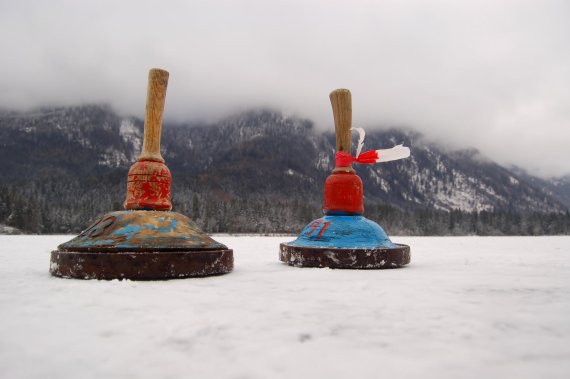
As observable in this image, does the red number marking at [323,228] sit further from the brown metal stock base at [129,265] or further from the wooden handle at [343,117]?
the brown metal stock base at [129,265]

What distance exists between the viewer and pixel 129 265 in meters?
3.26

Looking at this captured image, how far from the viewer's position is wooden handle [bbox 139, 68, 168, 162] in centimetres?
418

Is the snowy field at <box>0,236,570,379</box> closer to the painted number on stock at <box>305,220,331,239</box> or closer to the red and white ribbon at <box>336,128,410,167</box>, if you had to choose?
the painted number on stock at <box>305,220,331,239</box>

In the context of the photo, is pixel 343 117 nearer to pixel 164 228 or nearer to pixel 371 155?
pixel 371 155

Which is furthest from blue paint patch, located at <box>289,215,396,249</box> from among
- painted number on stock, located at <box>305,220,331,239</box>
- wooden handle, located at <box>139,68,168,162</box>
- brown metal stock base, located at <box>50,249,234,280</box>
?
wooden handle, located at <box>139,68,168,162</box>

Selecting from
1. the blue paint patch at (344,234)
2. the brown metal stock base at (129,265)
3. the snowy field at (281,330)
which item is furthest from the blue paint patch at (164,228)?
the blue paint patch at (344,234)

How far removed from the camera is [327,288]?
3021 mm

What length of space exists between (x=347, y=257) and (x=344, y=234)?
33 centimetres

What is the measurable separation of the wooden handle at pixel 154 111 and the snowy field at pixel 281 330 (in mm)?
1552

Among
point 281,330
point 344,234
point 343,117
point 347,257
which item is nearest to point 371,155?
point 343,117

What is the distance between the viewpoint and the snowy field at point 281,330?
1.44 metres

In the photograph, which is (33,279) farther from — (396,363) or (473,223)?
(473,223)

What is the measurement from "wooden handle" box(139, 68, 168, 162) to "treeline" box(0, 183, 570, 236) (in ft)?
204

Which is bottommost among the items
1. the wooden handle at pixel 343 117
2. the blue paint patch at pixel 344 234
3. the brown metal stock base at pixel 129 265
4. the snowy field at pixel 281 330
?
the snowy field at pixel 281 330
